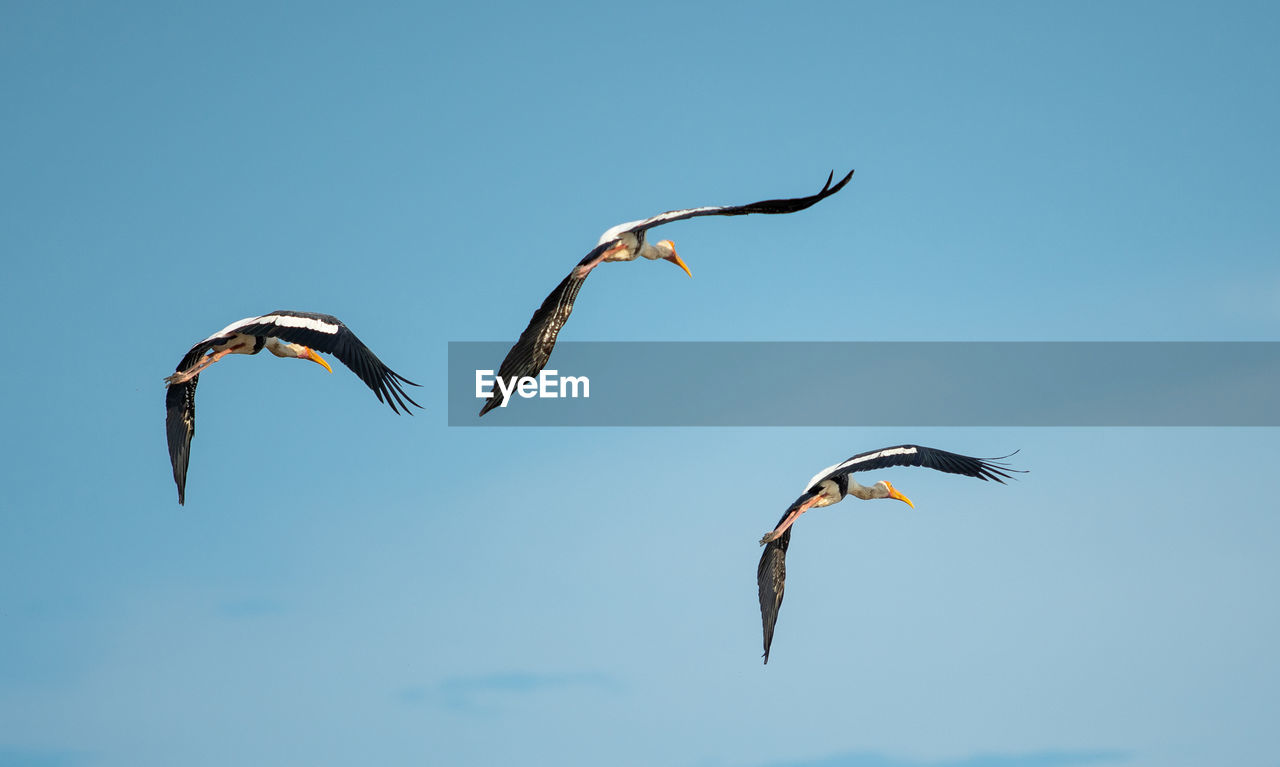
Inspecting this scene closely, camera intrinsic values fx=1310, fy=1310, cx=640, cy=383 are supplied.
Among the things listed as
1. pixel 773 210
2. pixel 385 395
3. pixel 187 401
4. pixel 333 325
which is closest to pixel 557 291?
pixel 773 210

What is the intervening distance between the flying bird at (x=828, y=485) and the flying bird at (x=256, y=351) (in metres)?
7.77

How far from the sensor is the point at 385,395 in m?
21.8

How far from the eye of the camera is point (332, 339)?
22.9 metres

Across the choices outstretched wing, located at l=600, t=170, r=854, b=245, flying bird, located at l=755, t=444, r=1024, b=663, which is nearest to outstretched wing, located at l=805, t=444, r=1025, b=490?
flying bird, located at l=755, t=444, r=1024, b=663

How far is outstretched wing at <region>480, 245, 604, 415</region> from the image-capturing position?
17.2m

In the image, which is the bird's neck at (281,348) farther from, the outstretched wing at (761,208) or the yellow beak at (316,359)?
the outstretched wing at (761,208)

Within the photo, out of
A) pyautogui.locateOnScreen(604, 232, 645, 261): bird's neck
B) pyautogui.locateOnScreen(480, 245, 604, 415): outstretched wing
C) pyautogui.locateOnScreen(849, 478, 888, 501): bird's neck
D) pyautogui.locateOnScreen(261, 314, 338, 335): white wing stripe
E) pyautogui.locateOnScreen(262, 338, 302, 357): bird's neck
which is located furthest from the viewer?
pyautogui.locateOnScreen(849, 478, 888, 501): bird's neck

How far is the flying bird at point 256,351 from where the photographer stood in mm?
22312

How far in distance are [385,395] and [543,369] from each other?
5.36m

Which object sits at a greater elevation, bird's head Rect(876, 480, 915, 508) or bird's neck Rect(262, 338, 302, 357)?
bird's neck Rect(262, 338, 302, 357)

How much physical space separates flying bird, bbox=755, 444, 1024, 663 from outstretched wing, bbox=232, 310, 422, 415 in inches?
299

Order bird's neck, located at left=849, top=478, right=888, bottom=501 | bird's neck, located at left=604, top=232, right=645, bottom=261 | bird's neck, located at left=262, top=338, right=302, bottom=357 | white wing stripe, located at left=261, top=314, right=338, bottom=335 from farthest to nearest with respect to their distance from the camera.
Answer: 1. bird's neck, located at left=849, top=478, right=888, bottom=501
2. bird's neck, located at left=262, top=338, right=302, bottom=357
3. white wing stripe, located at left=261, top=314, right=338, bottom=335
4. bird's neck, located at left=604, top=232, right=645, bottom=261

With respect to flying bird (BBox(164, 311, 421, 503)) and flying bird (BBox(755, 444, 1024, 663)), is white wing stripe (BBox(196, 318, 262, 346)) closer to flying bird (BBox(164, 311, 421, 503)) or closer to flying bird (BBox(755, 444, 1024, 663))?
flying bird (BBox(164, 311, 421, 503))

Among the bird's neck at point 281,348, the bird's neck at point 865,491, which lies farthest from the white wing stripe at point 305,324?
the bird's neck at point 865,491
